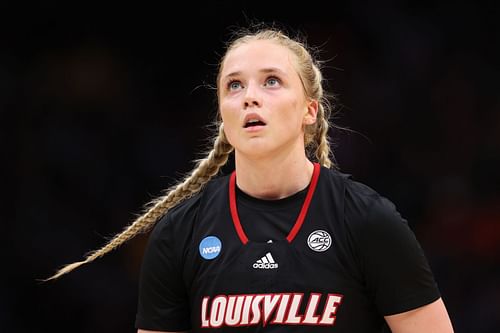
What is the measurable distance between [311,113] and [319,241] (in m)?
0.49

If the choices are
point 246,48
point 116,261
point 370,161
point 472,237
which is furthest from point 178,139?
point 246,48

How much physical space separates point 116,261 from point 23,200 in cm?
74

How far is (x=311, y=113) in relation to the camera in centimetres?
283

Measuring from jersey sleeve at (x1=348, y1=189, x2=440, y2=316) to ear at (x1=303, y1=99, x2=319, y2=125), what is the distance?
16.8 inches

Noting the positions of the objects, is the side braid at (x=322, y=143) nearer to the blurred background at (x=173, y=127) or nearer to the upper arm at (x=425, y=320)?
the upper arm at (x=425, y=320)

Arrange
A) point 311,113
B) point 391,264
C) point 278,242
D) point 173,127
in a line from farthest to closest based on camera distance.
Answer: point 173,127
point 311,113
point 278,242
point 391,264

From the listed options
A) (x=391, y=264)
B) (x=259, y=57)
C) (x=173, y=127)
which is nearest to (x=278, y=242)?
(x=391, y=264)

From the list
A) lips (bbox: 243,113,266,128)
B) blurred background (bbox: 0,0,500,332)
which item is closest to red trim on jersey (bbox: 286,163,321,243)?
lips (bbox: 243,113,266,128)

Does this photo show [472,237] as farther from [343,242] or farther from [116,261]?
[343,242]

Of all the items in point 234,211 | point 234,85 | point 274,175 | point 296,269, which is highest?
point 234,85

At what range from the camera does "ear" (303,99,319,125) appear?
2.80 metres

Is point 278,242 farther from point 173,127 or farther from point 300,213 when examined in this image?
point 173,127

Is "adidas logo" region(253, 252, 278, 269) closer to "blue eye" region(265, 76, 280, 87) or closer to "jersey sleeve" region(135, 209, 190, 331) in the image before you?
"jersey sleeve" region(135, 209, 190, 331)

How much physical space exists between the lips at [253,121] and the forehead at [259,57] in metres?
0.17
